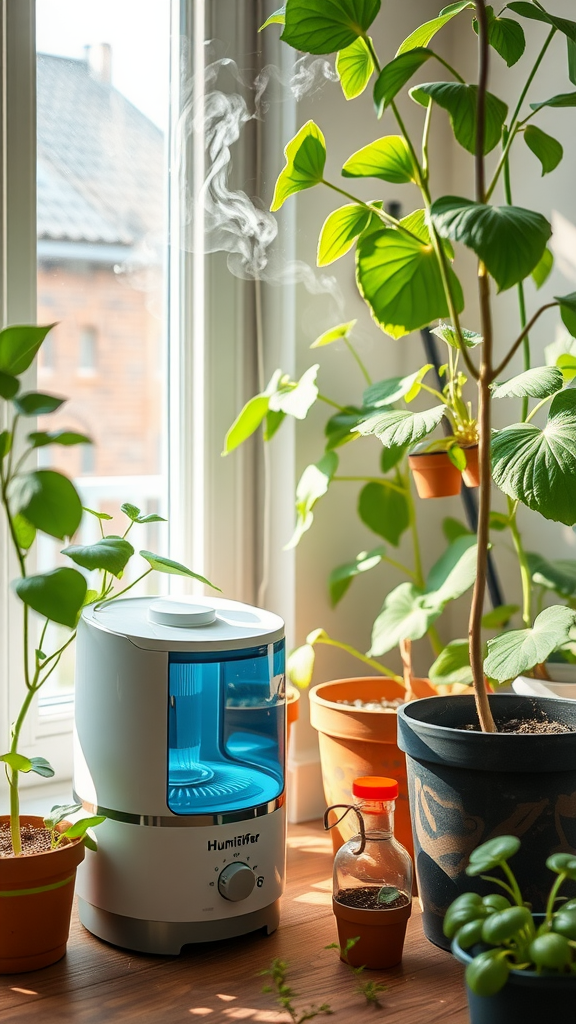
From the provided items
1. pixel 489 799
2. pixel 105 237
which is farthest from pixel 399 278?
pixel 105 237

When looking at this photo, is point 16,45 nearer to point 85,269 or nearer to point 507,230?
point 85,269

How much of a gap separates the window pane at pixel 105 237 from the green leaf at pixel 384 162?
611 millimetres

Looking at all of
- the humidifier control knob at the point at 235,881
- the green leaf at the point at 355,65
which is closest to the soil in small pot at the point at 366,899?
the humidifier control knob at the point at 235,881

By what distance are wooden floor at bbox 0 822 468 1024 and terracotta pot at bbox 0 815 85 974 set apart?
24 millimetres

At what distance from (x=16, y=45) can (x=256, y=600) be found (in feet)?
3.29

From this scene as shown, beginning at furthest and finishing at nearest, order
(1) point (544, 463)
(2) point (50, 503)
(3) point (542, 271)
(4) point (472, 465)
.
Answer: (3) point (542, 271), (4) point (472, 465), (1) point (544, 463), (2) point (50, 503)

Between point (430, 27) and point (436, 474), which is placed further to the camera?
point (436, 474)

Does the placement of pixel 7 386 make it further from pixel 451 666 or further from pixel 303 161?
pixel 451 666

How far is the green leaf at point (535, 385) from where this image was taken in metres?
1.25

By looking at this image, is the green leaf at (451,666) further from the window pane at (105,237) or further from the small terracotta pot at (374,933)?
the window pane at (105,237)

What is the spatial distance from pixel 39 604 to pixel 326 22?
0.72 meters

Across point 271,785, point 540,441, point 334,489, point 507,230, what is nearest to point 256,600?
point 334,489

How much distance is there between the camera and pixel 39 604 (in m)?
1.05

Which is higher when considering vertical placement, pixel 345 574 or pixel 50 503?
pixel 50 503
